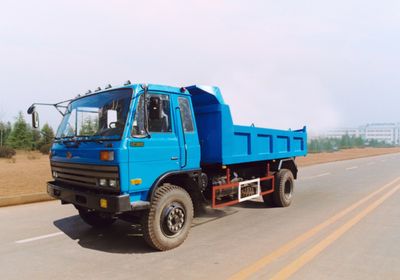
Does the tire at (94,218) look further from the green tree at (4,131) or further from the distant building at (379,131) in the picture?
the distant building at (379,131)

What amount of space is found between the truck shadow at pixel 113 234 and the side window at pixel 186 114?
1993 millimetres

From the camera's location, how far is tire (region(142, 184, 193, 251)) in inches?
180

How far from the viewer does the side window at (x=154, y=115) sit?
4.51 m

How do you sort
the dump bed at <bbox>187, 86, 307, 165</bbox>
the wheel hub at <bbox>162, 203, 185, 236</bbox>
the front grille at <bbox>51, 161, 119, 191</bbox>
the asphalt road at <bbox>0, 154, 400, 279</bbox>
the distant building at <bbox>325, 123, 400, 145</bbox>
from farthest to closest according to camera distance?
the distant building at <bbox>325, 123, 400, 145</bbox> → the dump bed at <bbox>187, 86, 307, 165</bbox> → the wheel hub at <bbox>162, 203, 185, 236</bbox> → the front grille at <bbox>51, 161, 119, 191</bbox> → the asphalt road at <bbox>0, 154, 400, 279</bbox>

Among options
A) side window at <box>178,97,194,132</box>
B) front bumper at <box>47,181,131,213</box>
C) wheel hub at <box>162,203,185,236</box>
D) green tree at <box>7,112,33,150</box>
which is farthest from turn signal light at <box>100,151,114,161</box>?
green tree at <box>7,112,33,150</box>

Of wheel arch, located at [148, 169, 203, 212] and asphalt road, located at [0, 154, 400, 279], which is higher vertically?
wheel arch, located at [148, 169, 203, 212]

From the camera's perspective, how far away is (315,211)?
720cm

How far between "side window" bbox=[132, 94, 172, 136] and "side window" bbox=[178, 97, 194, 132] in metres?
0.30

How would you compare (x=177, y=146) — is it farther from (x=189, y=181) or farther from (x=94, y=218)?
(x=94, y=218)

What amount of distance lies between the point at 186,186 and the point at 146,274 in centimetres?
180

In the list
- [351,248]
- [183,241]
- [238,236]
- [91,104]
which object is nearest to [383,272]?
[351,248]

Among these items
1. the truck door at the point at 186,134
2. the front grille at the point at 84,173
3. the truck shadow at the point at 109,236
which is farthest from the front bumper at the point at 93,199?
the truck door at the point at 186,134

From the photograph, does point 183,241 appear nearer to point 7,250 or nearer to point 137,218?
point 137,218

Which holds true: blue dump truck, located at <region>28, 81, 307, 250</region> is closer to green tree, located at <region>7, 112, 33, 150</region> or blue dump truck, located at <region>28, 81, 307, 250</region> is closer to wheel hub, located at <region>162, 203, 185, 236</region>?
wheel hub, located at <region>162, 203, 185, 236</region>
